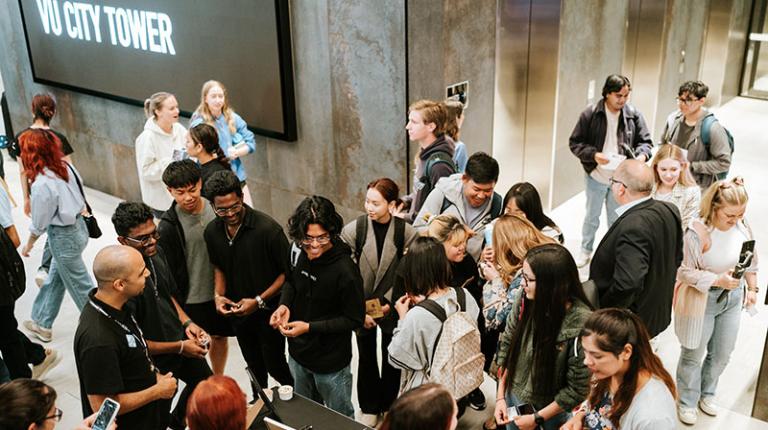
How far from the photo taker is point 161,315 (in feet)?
12.5

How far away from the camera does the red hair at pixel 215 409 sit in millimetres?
2600

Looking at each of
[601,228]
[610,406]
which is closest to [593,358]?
[610,406]

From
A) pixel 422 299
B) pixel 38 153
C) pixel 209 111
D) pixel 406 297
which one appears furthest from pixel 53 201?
pixel 422 299

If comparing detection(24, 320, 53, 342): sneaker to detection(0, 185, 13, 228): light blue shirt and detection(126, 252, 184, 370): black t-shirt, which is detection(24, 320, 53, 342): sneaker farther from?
detection(126, 252, 184, 370): black t-shirt

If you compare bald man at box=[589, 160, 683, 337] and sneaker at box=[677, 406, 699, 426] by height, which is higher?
bald man at box=[589, 160, 683, 337]

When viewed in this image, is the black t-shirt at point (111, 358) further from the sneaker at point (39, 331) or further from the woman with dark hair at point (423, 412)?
the sneaker at point (39, 331)

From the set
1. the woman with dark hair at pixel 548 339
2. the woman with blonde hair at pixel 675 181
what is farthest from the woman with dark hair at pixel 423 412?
the woman with blonde hair at pixel 675 181

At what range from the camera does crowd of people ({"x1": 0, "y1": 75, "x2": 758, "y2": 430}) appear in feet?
9.56

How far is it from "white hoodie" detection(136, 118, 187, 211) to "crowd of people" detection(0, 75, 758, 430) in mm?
608

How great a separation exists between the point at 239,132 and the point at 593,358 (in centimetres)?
422

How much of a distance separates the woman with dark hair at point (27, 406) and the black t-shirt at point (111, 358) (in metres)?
0.29

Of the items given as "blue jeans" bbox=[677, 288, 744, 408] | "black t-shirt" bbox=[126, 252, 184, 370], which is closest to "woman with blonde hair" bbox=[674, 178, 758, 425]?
"blue jeans" bbox=[677, 288, 744, 408]

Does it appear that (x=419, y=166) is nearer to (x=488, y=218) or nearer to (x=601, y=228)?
(x=488, y=218)

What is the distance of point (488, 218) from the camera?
4480mm
